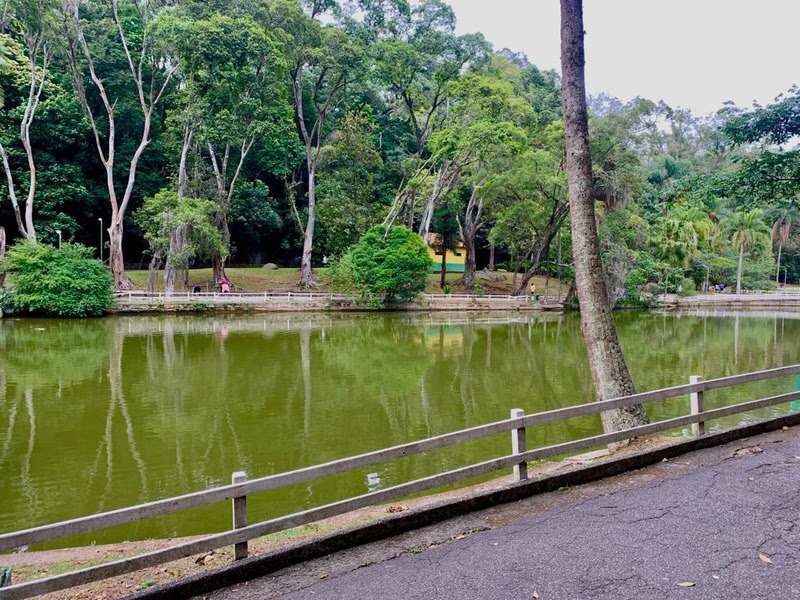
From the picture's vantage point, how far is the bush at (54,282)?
26.3m

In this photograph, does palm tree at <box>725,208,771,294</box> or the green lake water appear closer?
the green lake water

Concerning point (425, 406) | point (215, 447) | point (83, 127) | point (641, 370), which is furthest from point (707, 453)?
point (83, 127)

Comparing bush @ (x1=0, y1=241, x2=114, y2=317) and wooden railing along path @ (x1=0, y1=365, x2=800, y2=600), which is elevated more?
bush @ (x1=0, y1=241, x2=114, y2=317)

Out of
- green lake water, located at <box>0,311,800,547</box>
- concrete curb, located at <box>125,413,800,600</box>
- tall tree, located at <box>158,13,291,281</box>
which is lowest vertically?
green lake water, located at <box>0,311,800,547</box>

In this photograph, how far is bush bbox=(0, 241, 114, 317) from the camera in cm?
2634

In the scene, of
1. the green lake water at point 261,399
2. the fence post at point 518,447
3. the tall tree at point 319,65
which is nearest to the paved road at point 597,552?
the fence post at point 518,447

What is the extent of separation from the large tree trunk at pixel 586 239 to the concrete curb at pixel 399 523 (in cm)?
111

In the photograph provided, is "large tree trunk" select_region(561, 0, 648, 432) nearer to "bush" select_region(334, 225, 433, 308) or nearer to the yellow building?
"bush" select_region(334, 225, 433, 308)

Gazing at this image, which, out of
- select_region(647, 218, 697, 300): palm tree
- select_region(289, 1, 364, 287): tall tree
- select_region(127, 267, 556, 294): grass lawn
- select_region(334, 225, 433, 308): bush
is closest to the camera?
select_region(289, 1, 364, 287): tall tree

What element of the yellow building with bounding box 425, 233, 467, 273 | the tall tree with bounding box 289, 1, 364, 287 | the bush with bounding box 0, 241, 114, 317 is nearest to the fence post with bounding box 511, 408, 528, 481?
the bush with bounding box 0, 241, 114, 317

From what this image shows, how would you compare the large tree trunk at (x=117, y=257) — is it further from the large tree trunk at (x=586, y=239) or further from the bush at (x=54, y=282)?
the large tree trunk at (x=586, y=239)

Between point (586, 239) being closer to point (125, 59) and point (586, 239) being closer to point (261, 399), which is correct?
point (261, 399)

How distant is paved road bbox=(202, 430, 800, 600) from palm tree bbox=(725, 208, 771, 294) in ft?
163

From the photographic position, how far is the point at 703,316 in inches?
1443
